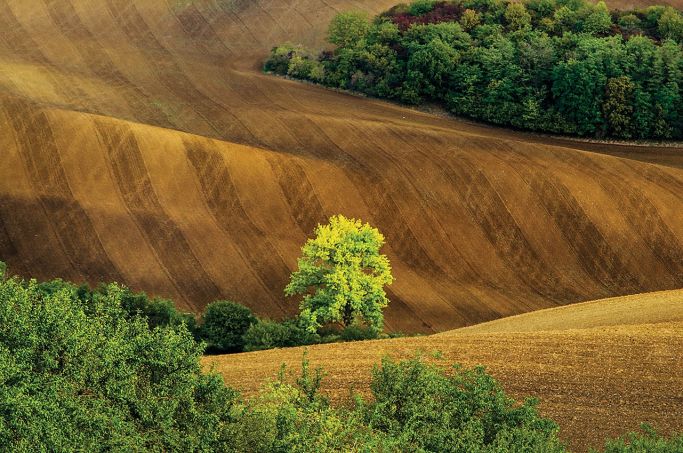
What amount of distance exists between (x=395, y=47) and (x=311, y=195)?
105 ft

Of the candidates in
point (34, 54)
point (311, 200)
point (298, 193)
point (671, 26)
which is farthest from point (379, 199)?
point (34, 54)

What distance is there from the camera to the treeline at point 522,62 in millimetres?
87312

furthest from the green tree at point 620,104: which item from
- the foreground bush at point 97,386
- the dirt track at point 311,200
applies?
the foreground bush at point 97,386

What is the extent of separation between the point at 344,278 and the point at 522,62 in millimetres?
42630

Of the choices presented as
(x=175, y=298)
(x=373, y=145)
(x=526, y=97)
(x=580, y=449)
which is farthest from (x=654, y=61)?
(x=580, y=449)

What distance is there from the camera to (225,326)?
177 feet

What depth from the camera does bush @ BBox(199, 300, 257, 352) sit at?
175 feet

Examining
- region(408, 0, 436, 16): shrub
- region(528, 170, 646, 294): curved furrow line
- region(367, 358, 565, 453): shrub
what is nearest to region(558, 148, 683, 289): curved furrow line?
region(528, 170, 646, 294): curved furrow line

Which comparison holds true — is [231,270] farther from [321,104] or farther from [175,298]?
[321,104]

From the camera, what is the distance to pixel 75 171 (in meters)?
74.5

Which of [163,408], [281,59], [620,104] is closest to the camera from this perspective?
[163,408]

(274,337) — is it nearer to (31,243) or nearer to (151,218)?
(151,218)

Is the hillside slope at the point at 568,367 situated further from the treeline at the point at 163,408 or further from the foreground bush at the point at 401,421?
the treeline at the point at 163,408

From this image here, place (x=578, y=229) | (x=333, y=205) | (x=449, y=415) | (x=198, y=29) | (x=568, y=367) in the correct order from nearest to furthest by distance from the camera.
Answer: (x=449, y=415) → (x=568, y=367) → (x=578, y=229) → (x=333, y=205) → (x=198, y=29)
